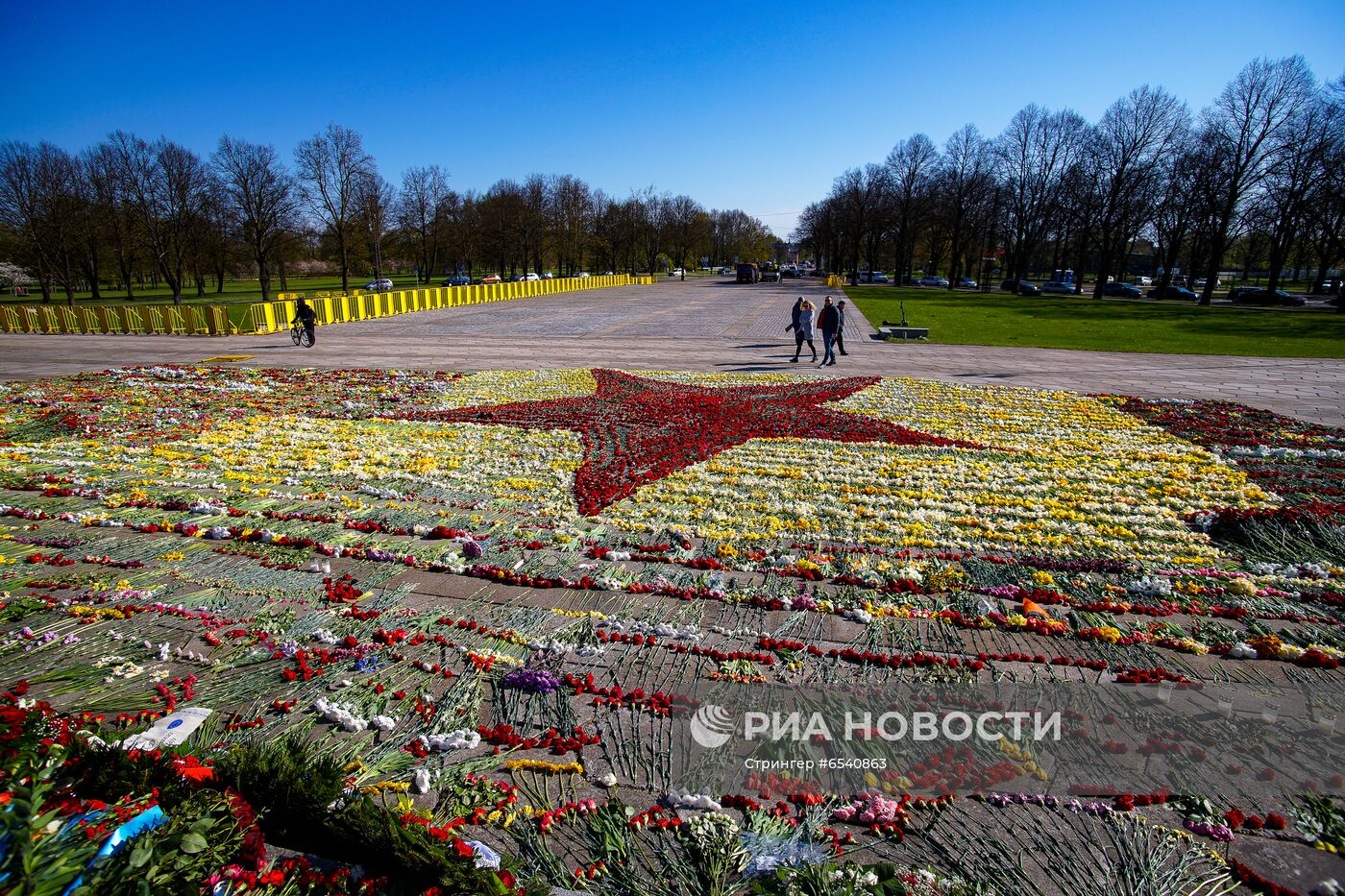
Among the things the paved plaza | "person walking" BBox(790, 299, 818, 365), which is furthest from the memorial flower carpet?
"person walking" BBox(790, 299, 818, 365)

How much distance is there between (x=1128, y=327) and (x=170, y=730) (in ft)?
124

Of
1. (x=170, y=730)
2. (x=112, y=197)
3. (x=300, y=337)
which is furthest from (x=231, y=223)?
(x=170, y=730)

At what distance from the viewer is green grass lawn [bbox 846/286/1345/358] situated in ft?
80.0

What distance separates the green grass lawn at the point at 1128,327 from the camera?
2438 centimetres

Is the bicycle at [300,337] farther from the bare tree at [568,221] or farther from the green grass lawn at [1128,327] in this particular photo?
the bare tree at [568,221]

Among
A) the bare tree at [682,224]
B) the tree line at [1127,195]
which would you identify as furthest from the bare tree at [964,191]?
the bare tree at [682,224]

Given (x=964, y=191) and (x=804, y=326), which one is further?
(x=964, y=191)

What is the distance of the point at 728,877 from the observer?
2936 mm

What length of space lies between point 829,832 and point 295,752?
260 cm

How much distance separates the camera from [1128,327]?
31.8 meters

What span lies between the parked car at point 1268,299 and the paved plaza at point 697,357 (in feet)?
136

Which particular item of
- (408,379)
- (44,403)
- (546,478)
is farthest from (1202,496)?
(44,403)

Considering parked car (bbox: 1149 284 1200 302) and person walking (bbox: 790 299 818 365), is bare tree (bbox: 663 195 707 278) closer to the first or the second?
parked car (bbox: 1149 284 1200 302)

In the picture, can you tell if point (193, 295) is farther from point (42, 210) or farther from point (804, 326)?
point (804, 326)
